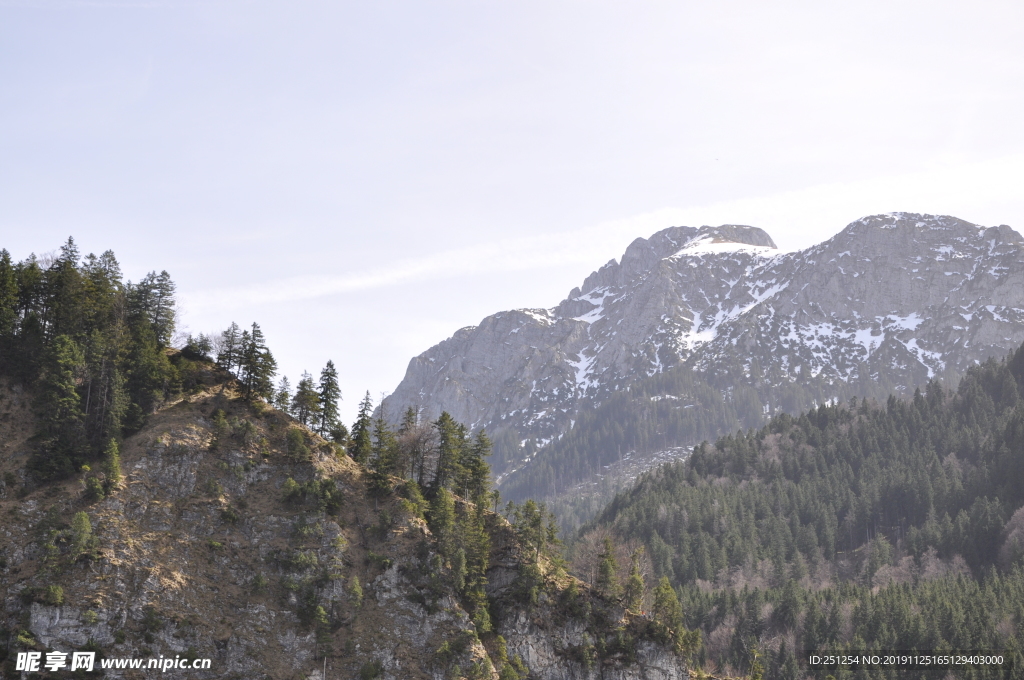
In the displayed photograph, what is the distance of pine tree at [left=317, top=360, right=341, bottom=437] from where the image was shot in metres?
113

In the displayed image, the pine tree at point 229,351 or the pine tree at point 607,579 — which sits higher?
the pine tree at point 229,351

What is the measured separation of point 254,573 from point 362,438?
25.8m

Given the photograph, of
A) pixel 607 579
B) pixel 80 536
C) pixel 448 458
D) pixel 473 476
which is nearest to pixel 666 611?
pixel 607 579

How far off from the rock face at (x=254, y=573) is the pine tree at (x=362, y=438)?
296 centimetres

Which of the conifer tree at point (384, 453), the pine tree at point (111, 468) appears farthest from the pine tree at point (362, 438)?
the pine tree at point (111, 468)

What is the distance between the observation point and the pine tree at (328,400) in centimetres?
11256

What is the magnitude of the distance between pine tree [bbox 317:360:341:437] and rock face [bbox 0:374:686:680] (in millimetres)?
6542

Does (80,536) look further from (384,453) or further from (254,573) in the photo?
(384,453)

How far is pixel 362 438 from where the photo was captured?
11138cm

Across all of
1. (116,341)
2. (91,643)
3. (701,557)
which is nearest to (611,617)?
(91,643)

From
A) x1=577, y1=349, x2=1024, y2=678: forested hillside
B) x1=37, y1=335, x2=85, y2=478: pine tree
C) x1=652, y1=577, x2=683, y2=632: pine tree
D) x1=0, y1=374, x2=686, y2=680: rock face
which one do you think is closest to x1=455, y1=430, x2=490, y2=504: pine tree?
x1=0, y1=374, x2=686, y2=680: rock face

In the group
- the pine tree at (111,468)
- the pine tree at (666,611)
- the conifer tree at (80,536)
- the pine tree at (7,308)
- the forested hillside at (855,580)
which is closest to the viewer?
the conifer tree at (80,536)

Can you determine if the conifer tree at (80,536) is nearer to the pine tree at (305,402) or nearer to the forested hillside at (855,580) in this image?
the pine tree at (305,402)

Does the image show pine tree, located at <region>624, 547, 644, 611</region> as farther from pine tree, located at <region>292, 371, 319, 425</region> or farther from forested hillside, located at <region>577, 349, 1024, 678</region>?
pine tree, located at <region>292, 371, 319, 425</region>
